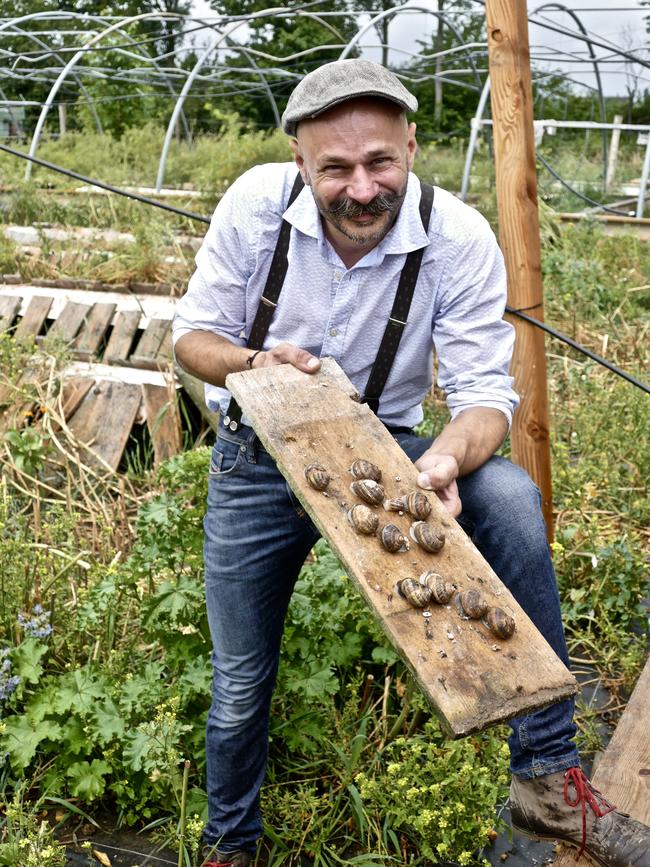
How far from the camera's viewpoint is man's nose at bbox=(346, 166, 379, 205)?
2.32 meters

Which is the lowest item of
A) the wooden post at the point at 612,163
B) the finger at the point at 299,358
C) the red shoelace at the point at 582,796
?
the red shoelace at the point at 582,796

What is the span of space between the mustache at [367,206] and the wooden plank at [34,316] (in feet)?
12.0

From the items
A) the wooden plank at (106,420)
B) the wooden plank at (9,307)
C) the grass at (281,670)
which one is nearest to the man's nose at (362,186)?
the grass at (281,670)

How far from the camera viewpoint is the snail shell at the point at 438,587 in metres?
1.90

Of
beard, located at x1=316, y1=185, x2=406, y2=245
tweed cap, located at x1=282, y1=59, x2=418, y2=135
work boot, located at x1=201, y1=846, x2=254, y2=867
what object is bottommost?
work boot, located at x1=201, y1=846, x2=254, y2=867

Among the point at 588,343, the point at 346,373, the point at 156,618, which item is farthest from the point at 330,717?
the point at 588,343

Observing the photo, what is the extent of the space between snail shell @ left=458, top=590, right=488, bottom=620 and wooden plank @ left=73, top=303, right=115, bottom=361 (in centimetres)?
383

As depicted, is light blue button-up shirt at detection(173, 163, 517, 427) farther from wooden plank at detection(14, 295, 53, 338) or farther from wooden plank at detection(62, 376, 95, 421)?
wooden plank at detection(14, 295, 53, 338)

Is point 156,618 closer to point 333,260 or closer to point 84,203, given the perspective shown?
point 333,260

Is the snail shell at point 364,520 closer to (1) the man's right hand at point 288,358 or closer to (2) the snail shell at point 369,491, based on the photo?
(2) the snail shell at point 369,491

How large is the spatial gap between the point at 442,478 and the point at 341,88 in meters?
0.95

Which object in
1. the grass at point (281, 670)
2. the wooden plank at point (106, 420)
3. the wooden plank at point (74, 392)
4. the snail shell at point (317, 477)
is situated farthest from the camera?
the wooden plank at point (74, 392)

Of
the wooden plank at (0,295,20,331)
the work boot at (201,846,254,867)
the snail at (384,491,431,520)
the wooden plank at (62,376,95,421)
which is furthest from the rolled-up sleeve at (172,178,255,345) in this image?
the wooden plank at (0,295,20,331)

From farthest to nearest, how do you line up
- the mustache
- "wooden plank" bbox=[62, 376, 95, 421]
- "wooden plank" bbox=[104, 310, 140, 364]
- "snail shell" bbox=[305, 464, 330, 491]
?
"wooden plank" bbox=[104, 310, 140, 364]
"wooden plank" bbox=[62, 376, 95, 421]
the mustache
"snail shell" bbox=[305, 464, 330, 491]
